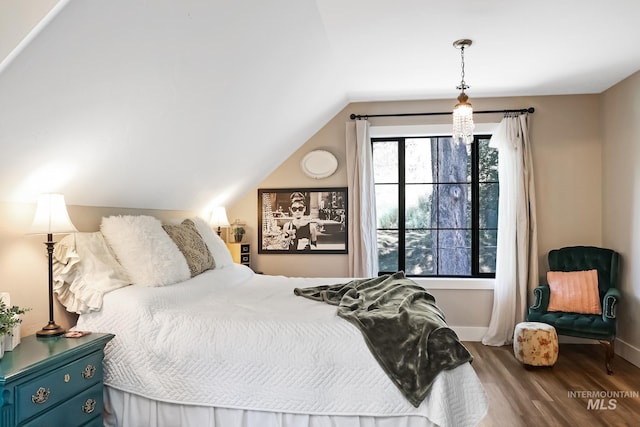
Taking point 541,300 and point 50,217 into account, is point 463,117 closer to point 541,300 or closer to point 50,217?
point 541,300

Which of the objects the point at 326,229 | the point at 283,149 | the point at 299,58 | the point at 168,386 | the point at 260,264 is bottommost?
the point at 168,386

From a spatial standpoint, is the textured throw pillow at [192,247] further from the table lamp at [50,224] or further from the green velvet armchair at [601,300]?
the green velvet armchair at [601,300]

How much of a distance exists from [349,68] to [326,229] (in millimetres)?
1770

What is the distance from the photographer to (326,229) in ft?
15.2

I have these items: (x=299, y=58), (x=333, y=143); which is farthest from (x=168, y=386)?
(x=333, y=143)

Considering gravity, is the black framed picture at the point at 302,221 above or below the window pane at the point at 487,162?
below

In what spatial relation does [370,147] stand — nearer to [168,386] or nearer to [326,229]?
[326,229]

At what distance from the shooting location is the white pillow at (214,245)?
3.47 meters

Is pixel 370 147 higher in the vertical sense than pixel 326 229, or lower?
higher

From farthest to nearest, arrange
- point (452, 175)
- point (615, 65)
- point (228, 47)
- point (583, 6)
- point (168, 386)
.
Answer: point (452, 175) → point (615, 65) → point (583, 6) → point (228, 47) → point (168, 386)

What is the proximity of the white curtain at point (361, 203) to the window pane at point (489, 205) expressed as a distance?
3.97 feet

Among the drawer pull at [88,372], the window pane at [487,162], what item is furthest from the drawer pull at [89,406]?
the window pane at [487,162]

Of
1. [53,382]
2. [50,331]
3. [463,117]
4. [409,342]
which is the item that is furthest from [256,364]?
[463,117]

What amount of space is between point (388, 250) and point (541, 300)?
1.57 m
